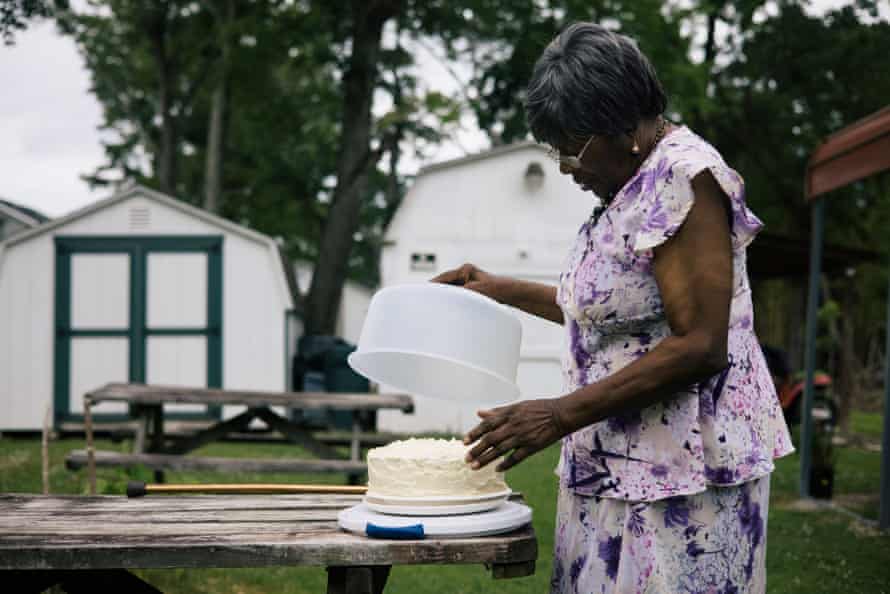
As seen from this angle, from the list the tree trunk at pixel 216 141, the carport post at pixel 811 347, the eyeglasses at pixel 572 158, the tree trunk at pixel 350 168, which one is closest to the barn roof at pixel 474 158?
the tree trunk at pixel 350 168

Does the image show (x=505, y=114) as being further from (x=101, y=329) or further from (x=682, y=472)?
(x=682, y=472)

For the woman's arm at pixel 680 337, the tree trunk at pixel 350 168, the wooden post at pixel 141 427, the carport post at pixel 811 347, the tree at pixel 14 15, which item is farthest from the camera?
the tree trunk at pixel 350 168

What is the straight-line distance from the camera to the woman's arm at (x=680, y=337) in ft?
6.50

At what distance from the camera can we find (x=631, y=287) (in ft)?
6.94

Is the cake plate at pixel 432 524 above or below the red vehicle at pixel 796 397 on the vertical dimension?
above

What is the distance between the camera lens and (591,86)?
2078 mm

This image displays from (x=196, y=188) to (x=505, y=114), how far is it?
1771 centimetres

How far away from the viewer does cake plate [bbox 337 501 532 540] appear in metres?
2.11

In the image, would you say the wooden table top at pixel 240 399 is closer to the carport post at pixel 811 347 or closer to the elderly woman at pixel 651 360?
the carport post at pixel 811 347

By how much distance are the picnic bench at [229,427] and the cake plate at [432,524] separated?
230 inches

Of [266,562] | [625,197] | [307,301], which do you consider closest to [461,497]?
[266,562]

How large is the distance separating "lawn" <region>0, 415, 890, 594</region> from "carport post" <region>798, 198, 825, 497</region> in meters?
0.32

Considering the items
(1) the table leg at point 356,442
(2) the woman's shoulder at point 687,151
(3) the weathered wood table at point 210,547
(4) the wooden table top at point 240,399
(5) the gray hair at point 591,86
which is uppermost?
(5) the gray hair at point 591,86

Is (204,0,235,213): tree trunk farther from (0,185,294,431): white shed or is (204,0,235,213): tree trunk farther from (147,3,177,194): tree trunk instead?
(0,185,294,431): white shed
